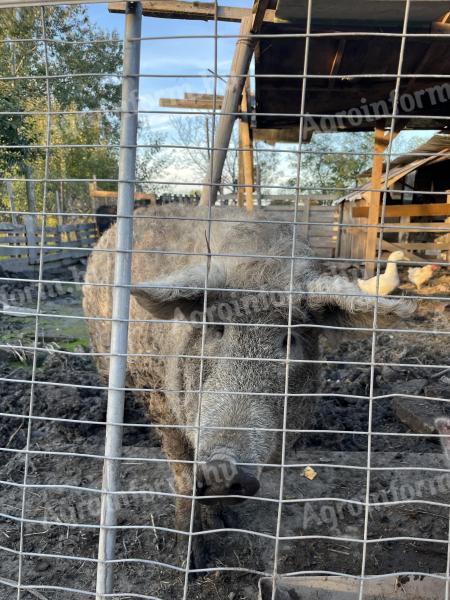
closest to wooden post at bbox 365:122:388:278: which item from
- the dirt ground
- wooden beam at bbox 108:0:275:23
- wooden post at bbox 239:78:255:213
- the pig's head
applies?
wooden post at bbox 239:78:255:213

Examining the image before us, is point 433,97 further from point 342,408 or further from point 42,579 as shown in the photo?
point 42,579

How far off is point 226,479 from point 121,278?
0.99 meters

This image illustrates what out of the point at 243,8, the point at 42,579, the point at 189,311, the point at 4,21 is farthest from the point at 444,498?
the point at 4,21

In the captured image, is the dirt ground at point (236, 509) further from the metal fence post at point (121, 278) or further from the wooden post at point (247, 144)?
the wooden post at point (247, 144)

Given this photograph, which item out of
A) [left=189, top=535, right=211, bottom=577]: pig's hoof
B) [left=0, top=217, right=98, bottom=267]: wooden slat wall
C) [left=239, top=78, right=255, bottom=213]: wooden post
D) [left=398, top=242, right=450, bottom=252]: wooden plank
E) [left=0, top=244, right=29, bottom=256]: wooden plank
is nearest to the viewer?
[left=189, top=535, right=211, bottom=577]: pig's hoof

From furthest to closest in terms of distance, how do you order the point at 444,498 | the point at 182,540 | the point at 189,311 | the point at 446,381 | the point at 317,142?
the point at 317,142 → the point at 446,381 → the point at 444,498 → the point at 182,540 → the point at 189,311

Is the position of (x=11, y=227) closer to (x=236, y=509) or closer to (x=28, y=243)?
(x=28, y=243)

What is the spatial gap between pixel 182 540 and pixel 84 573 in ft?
2.26

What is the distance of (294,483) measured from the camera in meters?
4.21

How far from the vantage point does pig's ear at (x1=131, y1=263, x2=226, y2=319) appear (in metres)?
2.47

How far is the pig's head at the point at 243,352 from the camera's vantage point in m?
2.22

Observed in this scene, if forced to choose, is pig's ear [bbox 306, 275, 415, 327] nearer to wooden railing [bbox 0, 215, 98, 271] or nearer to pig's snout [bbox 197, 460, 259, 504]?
pig's snout [bbox 197, 460, 259, 504]

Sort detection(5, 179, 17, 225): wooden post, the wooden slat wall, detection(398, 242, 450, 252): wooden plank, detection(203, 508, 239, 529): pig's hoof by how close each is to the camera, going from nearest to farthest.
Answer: detection(203, 508, 239, 529): pig's hoof < detection(398, 242, 450, 252): wooden plank < detection(5, 179, 17, 225): wooden post < the wooden slat wall

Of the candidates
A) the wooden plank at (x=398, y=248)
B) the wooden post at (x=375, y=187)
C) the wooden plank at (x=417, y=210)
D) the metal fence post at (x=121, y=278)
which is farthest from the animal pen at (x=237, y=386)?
the wooden plank at (x=398, y=248)
